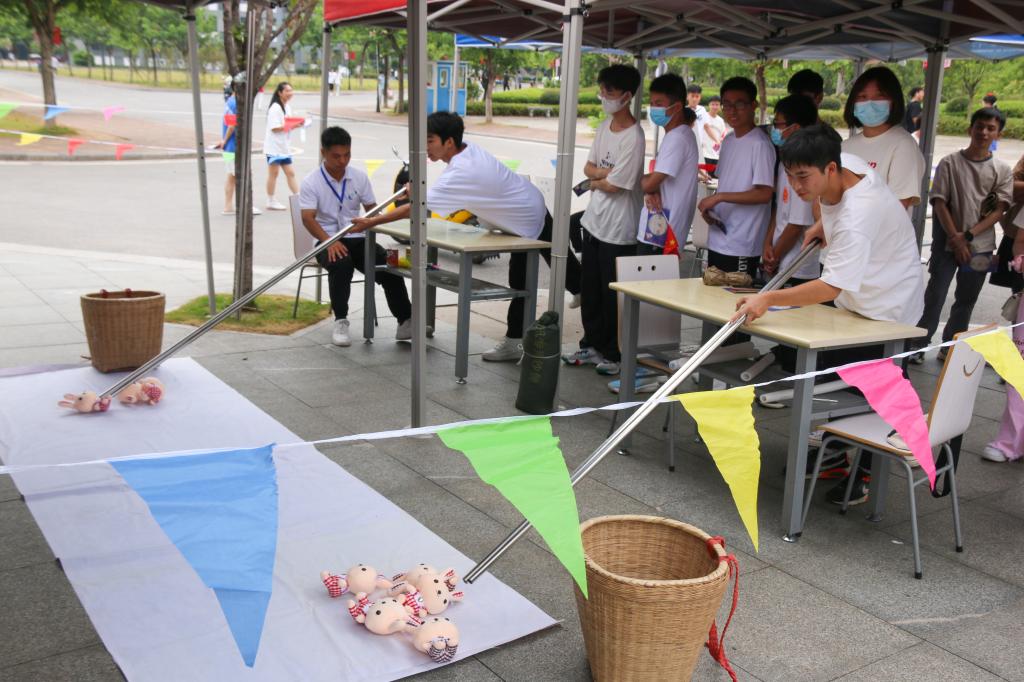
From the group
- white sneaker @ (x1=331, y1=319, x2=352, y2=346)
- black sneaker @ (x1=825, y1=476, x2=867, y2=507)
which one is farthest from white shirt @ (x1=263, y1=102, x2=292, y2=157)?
black sneaker @ (x1=825, y1=476, x2=867, y2=507)

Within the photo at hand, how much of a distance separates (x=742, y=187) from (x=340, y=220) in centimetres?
291

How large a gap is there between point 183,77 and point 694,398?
53.9 metres

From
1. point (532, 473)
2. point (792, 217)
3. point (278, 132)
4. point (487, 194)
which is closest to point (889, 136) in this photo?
point (792, 217)

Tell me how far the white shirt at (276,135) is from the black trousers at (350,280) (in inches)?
A: 215

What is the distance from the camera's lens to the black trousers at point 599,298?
621 cm

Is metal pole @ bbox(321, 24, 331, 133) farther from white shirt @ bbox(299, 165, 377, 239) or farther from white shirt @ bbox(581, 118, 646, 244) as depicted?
white shirt @ bbox(581, 118, 646, 244)

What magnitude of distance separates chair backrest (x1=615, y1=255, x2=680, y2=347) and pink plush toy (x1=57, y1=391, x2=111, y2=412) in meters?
2.84

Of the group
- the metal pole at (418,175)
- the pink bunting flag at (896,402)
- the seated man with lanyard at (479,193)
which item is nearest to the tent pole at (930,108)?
the seated man with lanyard at (479,193)

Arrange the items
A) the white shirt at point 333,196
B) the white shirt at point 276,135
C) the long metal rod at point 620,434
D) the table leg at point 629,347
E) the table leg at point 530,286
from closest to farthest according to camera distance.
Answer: the long metal rod at point 620,434
the table leg at point 629,347
the table leg at point 530,286
the white shirt at point 333,196
the white shirt at point 276,135

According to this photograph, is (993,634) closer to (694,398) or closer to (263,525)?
(694,398)

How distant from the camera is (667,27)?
7273 mm

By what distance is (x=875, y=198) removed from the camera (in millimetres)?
4027

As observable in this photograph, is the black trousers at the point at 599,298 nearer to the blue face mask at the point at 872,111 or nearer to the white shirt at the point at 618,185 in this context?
the white shirt at the point at 618,185

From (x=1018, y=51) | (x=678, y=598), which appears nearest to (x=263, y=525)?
(x=678, y=598)
